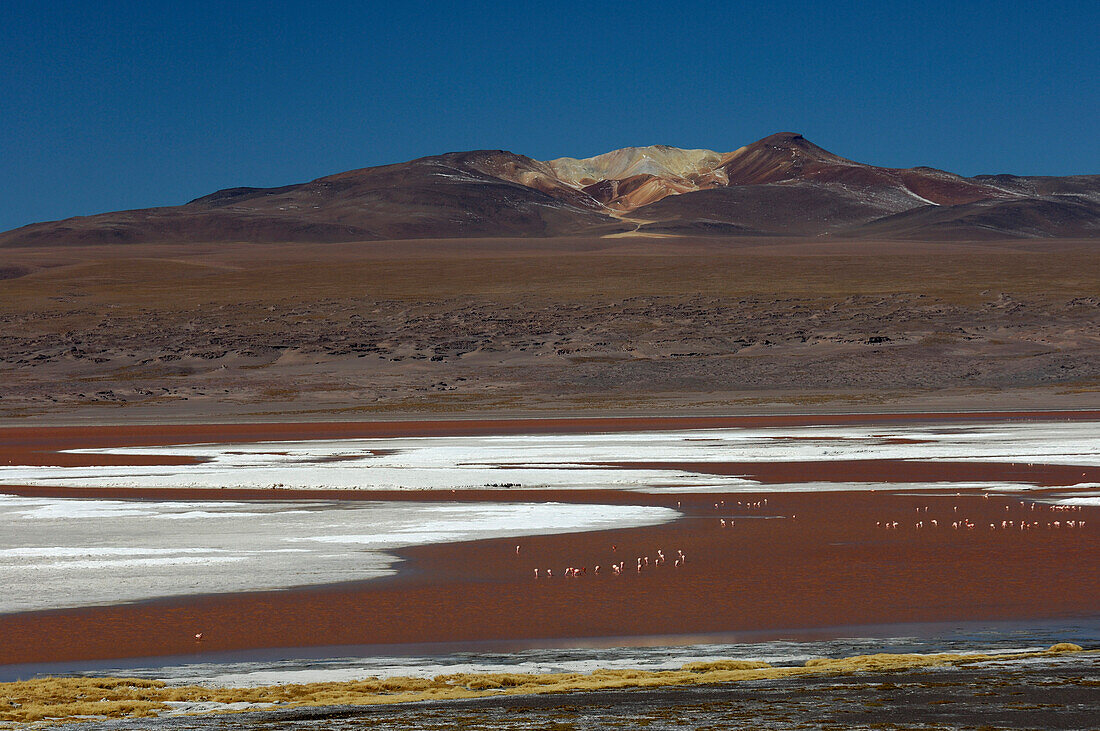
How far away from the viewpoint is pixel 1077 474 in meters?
28.5

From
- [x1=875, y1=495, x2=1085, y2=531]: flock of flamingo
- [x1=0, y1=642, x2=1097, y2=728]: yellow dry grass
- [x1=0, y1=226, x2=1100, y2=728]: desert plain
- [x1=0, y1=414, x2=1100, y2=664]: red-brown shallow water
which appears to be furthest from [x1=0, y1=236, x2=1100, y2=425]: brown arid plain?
[x1=0, y1=642, x2=1097, y2=728]: yellow dry grass

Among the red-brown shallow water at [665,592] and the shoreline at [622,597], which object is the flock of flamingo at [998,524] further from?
the shoreline at [622,597]

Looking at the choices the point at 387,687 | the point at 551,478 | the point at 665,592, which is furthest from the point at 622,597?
the point at 551,478

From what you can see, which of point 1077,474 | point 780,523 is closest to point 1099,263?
point 1077,474

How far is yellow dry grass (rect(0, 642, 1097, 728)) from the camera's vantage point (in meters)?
10.4

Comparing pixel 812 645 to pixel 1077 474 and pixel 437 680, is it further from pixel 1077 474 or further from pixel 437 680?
pixel 1077 474

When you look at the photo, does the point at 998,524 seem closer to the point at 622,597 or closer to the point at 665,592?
the point at 665,592

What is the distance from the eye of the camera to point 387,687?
1109 centimetres

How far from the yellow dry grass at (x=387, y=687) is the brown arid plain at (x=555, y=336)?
1787 inches

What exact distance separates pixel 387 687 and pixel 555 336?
71.7 m

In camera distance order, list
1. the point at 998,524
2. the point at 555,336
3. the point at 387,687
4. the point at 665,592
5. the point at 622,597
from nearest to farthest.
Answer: the point at 387,687, the point at 622,597, the point at 665,592, the point at 998,524, the point at 555,336

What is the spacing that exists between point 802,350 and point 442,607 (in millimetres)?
63639

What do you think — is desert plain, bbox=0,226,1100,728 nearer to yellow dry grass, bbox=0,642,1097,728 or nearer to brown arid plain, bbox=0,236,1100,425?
yellow dry grass, bbox=0,642,1097,728

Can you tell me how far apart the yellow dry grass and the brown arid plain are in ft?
149
